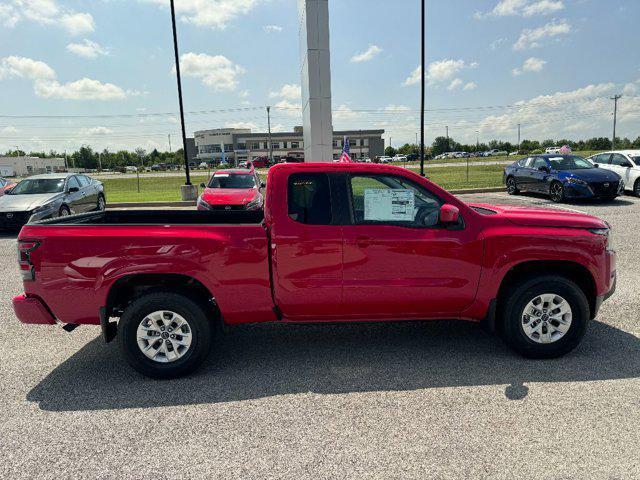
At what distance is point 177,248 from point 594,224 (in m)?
3.60

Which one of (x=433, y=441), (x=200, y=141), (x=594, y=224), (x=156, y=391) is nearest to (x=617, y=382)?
(x=594, y=224)

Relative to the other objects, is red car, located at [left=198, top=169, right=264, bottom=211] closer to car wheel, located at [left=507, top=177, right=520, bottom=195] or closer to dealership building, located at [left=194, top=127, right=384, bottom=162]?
car wheel, located at [left=507, top=177, right=520, bottom=195]

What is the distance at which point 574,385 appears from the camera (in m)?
3.50

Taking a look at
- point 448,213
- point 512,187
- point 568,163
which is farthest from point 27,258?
point 512,187

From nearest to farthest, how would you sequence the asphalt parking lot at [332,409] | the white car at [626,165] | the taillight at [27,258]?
the asphalt parking lot at [332,409] < the taillight at [27,258] < the white car at [626,165]

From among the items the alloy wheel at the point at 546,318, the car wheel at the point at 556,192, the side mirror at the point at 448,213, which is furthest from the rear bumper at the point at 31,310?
the car wheel at the point at 556,192

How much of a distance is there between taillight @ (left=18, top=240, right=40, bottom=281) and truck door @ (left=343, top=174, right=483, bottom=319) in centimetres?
253

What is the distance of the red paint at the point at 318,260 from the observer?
3.66 meters

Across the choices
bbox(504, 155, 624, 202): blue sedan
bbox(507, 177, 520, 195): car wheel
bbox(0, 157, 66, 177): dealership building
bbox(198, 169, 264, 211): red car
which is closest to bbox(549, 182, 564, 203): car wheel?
bbox(504, 155, 624, 202): blue sedan

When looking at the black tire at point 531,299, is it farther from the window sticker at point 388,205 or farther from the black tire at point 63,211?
the black tire at point 63,211

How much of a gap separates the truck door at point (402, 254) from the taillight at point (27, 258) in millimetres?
2526

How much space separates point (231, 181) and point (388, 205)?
10287 mm

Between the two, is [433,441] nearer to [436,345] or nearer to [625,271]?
[436,345]

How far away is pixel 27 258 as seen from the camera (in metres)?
3.66
